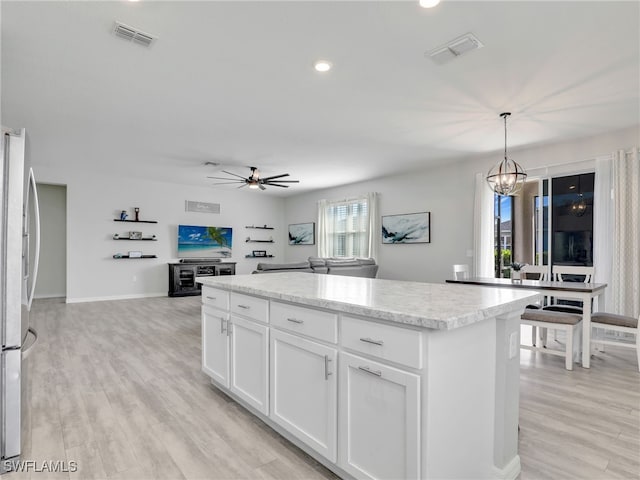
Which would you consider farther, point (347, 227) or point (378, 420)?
point (347, 227)

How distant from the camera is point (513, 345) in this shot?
5.58 ft

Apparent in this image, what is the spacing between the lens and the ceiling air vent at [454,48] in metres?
2.55

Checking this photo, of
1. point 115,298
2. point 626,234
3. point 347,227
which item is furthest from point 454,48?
point 115,298

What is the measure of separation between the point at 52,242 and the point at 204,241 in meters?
3.23

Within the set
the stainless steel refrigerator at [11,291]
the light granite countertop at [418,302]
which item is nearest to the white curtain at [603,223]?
the light granite countertop at [418,302]

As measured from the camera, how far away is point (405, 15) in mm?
2299

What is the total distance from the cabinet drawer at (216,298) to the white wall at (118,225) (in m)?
5.67

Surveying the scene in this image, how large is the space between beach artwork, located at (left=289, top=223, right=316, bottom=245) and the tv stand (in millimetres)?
2316

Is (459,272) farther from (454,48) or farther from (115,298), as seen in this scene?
(115,298)

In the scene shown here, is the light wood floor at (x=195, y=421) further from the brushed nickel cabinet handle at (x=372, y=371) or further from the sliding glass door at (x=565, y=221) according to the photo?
the sliding glass door at (x=565, y=221)

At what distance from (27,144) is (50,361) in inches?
95.6

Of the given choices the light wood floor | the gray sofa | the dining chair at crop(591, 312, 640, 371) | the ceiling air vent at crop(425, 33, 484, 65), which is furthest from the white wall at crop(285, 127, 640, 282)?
the ceiling air vent at crop(425, 33, 484, 65)

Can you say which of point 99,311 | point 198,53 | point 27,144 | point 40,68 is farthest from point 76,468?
point 99,311

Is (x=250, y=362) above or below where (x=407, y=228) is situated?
below
